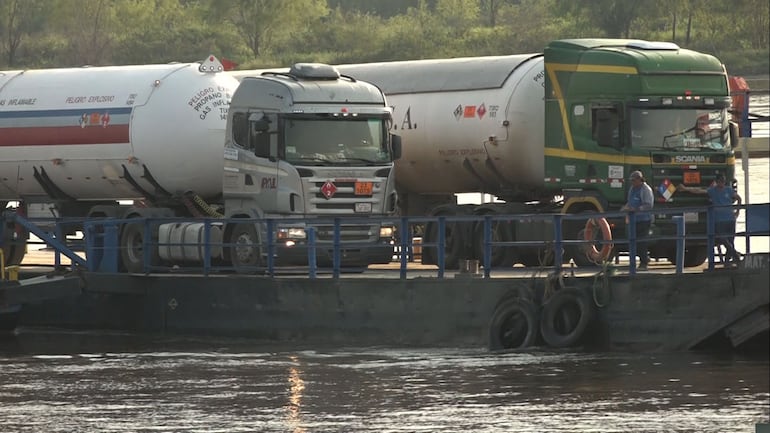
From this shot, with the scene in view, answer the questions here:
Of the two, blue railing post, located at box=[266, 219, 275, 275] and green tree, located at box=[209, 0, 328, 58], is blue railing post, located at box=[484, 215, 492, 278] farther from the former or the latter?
green tree, located at box=[209, 0, 328, 58]

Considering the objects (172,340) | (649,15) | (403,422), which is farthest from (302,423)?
(649,15)

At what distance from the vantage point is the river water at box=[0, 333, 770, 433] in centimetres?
1906

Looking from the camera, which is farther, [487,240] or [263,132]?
[263,132]

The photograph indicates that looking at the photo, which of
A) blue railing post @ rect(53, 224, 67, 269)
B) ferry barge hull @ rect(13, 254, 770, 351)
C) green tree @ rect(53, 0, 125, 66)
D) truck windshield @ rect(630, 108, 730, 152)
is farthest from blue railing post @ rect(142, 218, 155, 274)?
green tree @ rect(53, 0, 125, 66)

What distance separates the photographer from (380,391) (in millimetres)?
21531

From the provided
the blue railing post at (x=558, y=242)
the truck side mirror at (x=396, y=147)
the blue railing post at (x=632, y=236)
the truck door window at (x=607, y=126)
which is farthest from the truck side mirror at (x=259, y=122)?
the blue railing post at (x=632, y=236)

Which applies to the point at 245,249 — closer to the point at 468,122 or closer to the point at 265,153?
the point at 265,153

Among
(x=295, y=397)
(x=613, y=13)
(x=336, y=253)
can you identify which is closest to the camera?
(x=295, y=397)

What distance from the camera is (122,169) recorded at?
31.1 meters

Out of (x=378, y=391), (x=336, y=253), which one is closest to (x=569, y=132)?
(x=336, y=253)

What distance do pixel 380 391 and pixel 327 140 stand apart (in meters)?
7.46

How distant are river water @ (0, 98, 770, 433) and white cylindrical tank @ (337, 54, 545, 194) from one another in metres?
5.65

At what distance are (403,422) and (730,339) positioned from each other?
5.89m

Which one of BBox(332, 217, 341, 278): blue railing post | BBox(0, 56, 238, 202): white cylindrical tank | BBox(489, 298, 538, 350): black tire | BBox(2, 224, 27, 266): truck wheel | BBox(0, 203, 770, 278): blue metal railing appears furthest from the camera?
BBox(0, 56, 238, 202): white cylindrical tank
